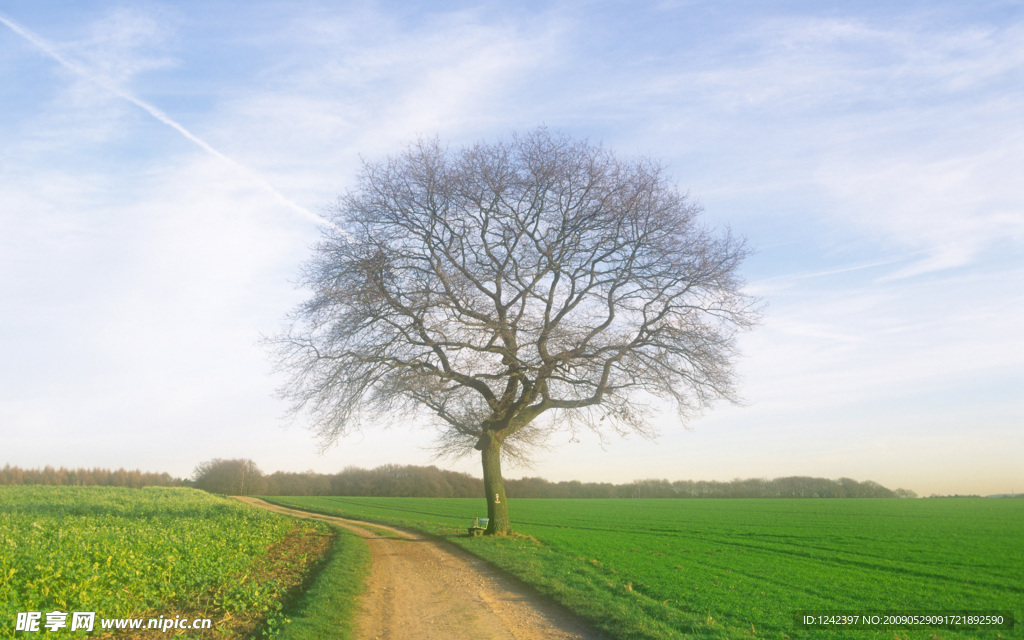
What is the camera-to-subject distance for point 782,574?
47.2 ft

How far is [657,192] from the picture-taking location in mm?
19516

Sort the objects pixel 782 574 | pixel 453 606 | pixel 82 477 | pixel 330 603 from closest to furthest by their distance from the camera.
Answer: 1. pixel 330 603
2. pixel 453 606
3. pixel 782 574
4. pixel 82 477

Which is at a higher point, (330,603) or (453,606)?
(330,603)

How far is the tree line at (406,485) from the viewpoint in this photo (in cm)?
8081

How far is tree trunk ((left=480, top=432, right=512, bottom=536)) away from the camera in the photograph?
1989 centimetres

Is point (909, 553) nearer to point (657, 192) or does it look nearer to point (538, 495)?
point (657, 192)

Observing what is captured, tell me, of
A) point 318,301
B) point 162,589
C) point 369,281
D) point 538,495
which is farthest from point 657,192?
point 538,495

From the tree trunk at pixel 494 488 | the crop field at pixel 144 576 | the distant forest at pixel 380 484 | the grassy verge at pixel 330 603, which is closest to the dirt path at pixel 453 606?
the grassy verge at pixel 330 603

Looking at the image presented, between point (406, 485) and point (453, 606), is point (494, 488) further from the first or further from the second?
point (406, 485)

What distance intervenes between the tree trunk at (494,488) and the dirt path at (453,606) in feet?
15.2

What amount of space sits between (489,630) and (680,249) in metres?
14.2

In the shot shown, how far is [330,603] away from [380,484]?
76582mm

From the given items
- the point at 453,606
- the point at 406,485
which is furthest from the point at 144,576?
the point at 406,485

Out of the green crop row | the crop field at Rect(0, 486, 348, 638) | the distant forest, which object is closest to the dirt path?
the crop field at Rect(0, 486, 348, 638)
